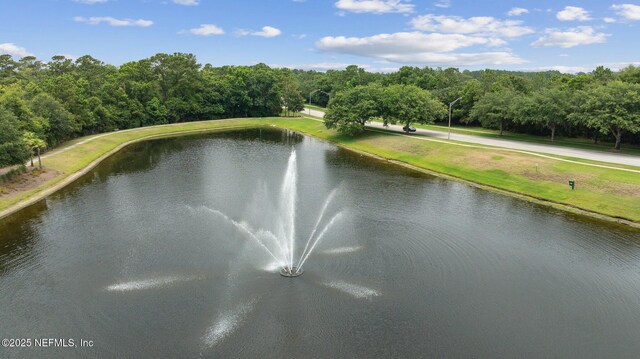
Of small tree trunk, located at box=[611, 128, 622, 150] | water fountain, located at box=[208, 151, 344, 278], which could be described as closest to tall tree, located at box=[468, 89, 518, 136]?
small tree trunk, located at box=[611, 128, 622, 150]

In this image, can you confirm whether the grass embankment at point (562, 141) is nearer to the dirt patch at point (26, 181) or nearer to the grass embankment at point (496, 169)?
the grass embankment at point (496, 169)

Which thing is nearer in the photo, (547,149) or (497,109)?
(547,149)

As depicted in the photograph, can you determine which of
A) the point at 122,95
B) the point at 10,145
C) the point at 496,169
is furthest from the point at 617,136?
the point at 122,95

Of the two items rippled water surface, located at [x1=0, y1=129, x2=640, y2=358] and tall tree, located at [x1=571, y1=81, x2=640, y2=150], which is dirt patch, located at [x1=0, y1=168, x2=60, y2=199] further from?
tall tree, located at [x1=571, y1=81, x2=640, y2=150]

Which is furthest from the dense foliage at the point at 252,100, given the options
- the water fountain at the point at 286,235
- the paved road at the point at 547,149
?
the water fountain at the point at 286,235

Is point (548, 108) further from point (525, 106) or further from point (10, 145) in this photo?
point (10, 145)

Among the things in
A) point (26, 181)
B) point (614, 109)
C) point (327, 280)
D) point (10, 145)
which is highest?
point (614, 109)
